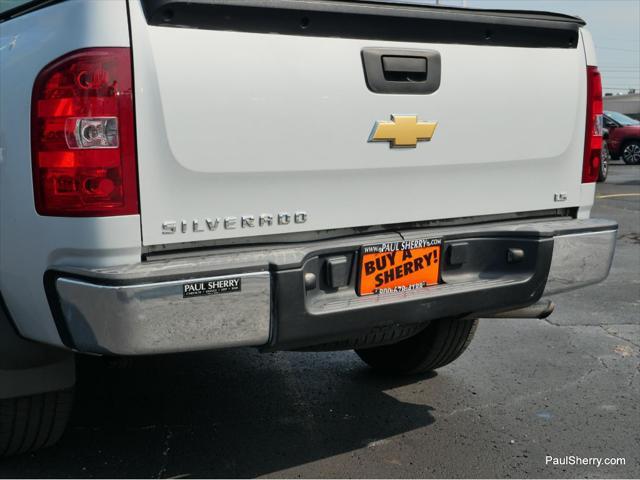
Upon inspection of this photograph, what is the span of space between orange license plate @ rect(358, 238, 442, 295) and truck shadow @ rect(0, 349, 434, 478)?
80cm

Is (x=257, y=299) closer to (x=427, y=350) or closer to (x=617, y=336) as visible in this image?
(x=427, y=350)

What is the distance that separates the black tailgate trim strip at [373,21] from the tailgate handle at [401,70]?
6cm

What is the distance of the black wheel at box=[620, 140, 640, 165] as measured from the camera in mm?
20188

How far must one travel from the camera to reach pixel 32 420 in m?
3.08

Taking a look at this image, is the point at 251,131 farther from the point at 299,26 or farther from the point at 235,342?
the point at 235,342

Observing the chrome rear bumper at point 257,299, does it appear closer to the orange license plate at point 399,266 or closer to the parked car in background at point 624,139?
the orange license plate at point 399,266

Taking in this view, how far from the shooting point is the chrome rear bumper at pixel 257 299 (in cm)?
244

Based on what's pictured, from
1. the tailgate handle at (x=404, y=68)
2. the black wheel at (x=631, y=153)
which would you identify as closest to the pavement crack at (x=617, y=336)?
the tailgate handle at (x=404, y=68)

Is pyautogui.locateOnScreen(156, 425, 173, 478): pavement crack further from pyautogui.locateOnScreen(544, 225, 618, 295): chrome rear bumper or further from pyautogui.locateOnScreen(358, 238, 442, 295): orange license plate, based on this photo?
pyautogui.locateOnScreen(544, 225, 618, 295): chrome rear bumper

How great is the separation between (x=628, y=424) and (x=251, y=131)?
2.21 metres

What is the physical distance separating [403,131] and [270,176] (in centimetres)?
54

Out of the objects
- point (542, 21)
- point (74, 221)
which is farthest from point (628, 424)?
point (74, 221)

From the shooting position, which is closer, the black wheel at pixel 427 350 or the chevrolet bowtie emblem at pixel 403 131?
the chevrolet bowtie emblem at pixel 403 131

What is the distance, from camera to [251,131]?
265 centimetres
